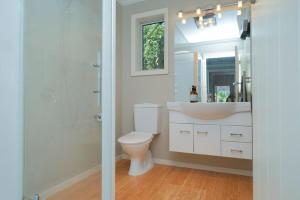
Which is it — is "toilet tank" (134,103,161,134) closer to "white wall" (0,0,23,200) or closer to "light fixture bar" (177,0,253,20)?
"light fixture bar" (177,0,253,20)

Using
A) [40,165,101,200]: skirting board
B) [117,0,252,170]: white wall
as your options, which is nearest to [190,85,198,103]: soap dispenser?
[117,0,252,170]: white wall

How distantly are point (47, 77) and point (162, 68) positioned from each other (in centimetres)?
150

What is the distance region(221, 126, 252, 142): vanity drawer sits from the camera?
5.83 ft

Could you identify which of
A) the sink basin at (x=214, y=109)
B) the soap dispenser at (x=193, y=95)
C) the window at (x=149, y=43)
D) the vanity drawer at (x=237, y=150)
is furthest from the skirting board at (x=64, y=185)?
the window at (x=149, y=43)

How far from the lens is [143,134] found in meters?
2.28

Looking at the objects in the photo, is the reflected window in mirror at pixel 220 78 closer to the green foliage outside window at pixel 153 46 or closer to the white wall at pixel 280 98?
the green foliage outside window at pixel 153 46

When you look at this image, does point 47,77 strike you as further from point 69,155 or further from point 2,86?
point 69,155

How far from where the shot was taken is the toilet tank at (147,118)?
2.36 meters

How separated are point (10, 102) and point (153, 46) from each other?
2.01 metres

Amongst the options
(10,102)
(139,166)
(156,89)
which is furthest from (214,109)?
(10,102)

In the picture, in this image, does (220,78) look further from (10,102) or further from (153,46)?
(10,102)

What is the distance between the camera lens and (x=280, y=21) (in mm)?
612

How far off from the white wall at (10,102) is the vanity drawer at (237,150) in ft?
5.63

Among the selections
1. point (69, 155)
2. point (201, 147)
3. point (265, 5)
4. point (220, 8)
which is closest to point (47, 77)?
point (69, 155)
